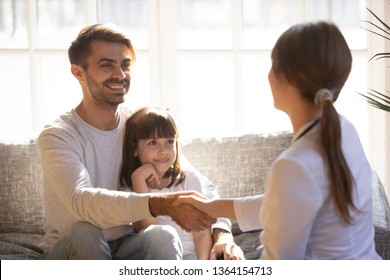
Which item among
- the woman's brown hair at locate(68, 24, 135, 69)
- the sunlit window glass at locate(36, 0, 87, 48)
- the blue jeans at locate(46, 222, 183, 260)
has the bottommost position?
the blue jeans at locate(46, 222, 183, 260)

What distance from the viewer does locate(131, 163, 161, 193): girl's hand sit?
243 centimetres

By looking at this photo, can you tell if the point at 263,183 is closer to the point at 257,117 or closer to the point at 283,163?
the point at 257,117

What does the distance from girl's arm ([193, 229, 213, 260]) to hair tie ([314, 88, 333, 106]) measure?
0.86 m

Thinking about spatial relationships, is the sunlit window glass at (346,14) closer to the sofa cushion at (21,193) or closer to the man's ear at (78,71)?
the man's ear at (78,71)

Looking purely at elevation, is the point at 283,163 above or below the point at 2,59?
below

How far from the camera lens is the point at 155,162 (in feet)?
8.16

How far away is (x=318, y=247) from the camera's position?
5.54ft

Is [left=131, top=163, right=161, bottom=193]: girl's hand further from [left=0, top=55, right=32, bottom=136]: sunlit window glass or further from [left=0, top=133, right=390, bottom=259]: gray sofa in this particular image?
[left=0, top=55, right=32, bottom=136]: sunlit window glass

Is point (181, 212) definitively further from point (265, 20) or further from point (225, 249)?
point (265, 20)

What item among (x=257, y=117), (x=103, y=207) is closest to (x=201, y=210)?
(x=103, y=207)

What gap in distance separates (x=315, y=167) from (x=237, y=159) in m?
1.17

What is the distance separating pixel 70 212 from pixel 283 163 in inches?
40.2

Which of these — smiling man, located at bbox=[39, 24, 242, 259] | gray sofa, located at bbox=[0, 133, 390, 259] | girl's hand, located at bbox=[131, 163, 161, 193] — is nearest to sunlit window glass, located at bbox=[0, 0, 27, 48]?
gray sofa, located at bbox=[0, 133, 390, 259]

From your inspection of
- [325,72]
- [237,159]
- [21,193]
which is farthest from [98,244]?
[325,72]
